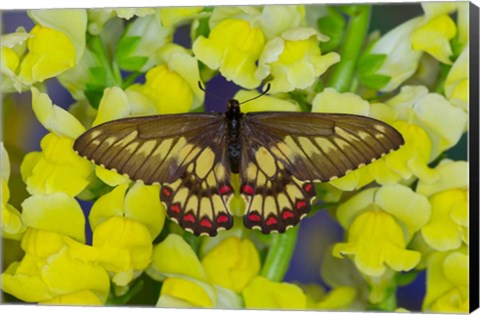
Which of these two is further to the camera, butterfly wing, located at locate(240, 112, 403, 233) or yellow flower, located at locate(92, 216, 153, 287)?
yellow flower, located at locate(92, 216, 153, 287)

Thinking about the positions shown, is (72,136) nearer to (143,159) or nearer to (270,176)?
(143,159)

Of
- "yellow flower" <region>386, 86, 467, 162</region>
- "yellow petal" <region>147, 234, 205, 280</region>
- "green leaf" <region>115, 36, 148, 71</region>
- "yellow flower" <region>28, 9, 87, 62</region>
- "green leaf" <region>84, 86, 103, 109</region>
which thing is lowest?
"yellow petal" <region>147, 234, 205, 280</region>

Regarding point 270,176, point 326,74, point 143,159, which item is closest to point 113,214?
point 143,159

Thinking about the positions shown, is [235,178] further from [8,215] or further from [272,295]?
[8,215]

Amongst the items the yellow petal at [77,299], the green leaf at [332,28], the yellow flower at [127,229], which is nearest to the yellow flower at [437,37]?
the green leaf at [332,28]

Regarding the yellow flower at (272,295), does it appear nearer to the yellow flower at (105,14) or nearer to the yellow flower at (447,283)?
the yellow flower at (447,283)

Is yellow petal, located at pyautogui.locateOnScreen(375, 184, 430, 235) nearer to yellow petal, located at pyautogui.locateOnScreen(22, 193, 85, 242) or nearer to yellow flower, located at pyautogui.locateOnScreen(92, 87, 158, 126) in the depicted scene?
yellow flower, located at pyautogui.locateOnScreen(92, 87, 158, 126)

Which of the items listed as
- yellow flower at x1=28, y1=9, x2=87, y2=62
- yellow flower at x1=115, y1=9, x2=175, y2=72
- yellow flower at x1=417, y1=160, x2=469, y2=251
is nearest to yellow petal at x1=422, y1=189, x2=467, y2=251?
yellow flower at x1=417, y1=160, x2=469, y2=251
